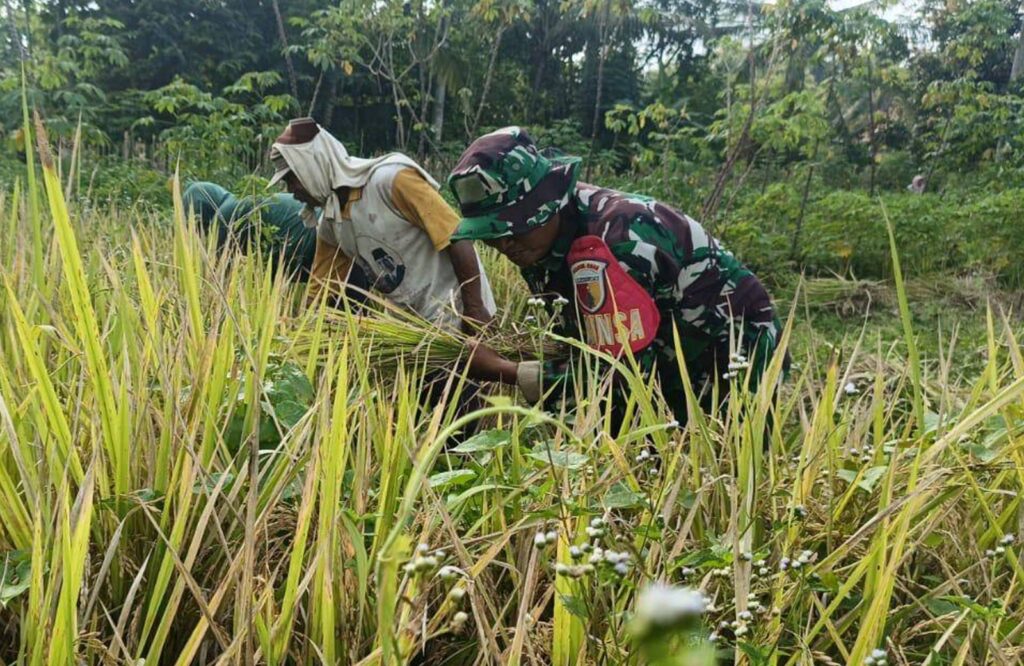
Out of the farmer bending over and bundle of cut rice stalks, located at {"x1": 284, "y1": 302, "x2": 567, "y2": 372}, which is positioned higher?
the farmer bending over

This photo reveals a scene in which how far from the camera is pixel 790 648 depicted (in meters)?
0.71

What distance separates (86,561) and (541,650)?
0.46 m

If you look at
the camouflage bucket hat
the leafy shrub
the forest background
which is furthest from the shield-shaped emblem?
the leafy shrub

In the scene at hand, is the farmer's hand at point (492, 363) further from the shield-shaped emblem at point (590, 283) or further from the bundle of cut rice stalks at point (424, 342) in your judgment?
the shield-shaped emblem at point (590, 283)

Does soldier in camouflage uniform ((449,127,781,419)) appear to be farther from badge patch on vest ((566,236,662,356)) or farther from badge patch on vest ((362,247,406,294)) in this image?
badge patch on vest ((362,247,406,294))

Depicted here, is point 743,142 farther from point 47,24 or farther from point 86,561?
point 47,24

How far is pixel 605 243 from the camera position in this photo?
1468 mm

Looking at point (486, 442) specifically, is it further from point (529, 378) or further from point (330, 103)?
point (330, 103)

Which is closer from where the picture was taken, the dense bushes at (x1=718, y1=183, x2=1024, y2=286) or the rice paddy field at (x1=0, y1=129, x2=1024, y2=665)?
the rice paddy field at (x1=0, y1=129, x2=1024, y2=665)

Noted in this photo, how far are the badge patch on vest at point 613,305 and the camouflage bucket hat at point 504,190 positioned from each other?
156mm

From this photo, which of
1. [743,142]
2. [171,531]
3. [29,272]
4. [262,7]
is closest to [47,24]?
[262,7]

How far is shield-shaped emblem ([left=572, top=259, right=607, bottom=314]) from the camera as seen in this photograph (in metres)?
1.45

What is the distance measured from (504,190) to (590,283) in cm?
26

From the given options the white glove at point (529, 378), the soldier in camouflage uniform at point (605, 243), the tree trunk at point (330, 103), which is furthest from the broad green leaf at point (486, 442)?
the tree trunk at point (330, 103)
